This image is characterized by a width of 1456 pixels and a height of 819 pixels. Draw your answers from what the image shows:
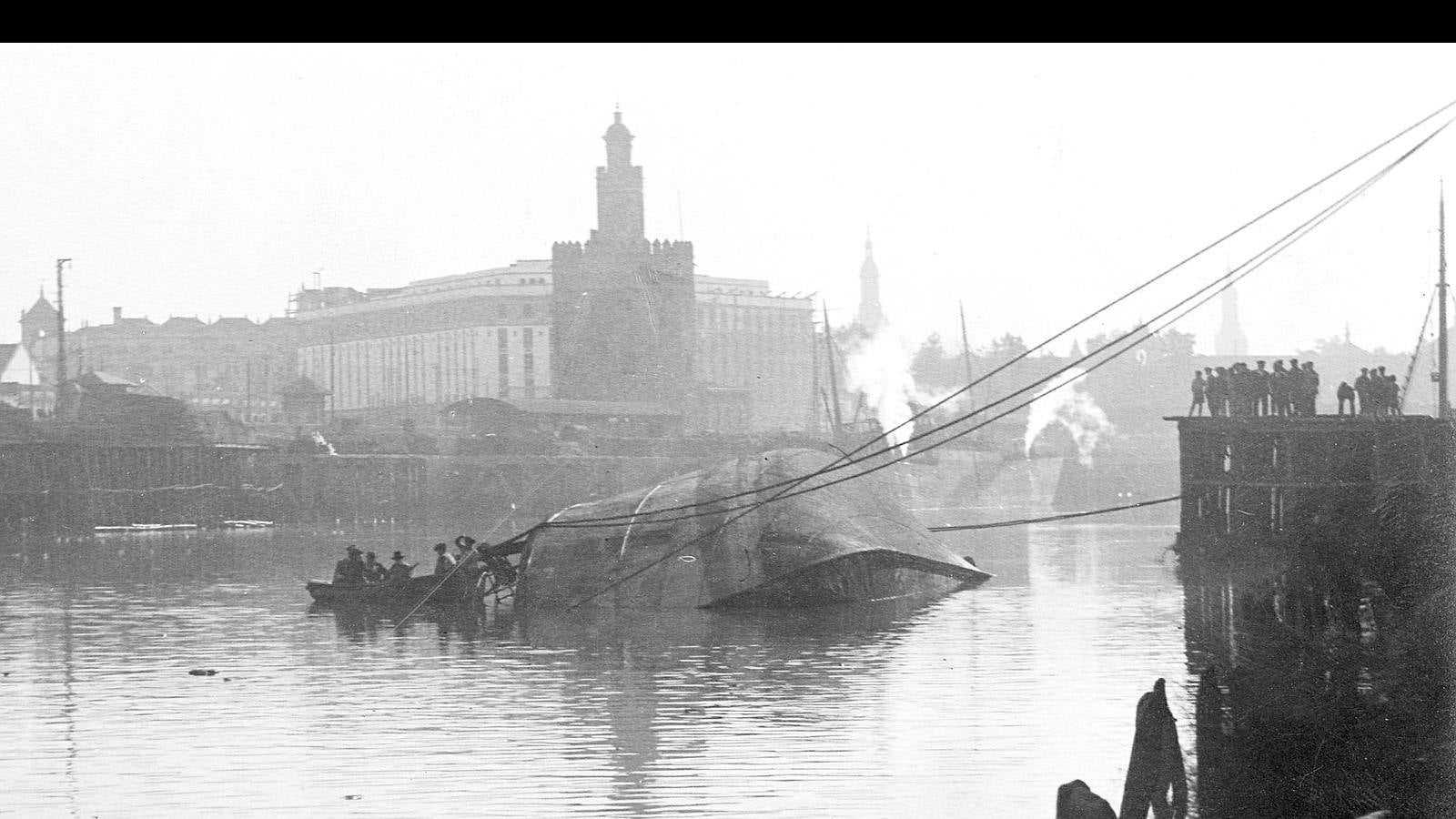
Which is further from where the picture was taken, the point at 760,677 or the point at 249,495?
the point at 249,495

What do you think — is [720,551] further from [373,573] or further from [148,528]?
[148,528]

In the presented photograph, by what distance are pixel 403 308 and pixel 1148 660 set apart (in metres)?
119

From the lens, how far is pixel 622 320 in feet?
398

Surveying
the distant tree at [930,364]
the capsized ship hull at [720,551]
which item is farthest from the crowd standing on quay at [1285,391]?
the distant tree at [930,364]

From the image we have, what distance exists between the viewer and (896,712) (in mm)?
22828

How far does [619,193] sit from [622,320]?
1197cm

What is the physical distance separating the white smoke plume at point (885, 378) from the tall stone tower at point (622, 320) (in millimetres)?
17402

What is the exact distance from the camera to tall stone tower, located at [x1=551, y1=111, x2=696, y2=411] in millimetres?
119875

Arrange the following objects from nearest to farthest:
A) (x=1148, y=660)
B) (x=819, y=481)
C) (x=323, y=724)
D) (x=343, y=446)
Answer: (x=323, y=724) → (x=1148, y=660) → (x=819, y=481) → (x=343, y=446)

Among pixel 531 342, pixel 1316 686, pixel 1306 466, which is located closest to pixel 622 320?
pixel 531 342

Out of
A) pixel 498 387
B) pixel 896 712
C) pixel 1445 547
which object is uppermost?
pixel 498 387

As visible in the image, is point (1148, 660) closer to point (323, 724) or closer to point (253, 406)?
point (323, 724)

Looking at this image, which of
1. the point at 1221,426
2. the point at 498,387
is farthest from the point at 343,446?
the point at 1221,426

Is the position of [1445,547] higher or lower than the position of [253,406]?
lower
